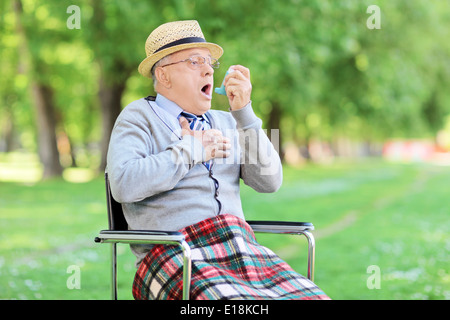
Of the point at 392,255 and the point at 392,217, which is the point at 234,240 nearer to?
the point at 392,255

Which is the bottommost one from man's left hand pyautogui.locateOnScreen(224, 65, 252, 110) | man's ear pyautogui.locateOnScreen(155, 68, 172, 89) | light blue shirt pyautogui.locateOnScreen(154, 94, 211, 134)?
light blue shirt pyautogui.locateOnScreen(154, 94, 211, 134)

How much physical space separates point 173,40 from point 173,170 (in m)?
0.61

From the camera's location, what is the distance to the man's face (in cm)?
279

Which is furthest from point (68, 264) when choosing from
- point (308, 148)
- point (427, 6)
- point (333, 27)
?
point (308, 148)

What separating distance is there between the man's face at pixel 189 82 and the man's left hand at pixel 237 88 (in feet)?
0.51

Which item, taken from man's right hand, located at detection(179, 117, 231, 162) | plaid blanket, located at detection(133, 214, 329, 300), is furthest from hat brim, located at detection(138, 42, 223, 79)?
plaid blanket, located at detection(133, 214, 329, 300)

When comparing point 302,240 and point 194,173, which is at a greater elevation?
point 194,173

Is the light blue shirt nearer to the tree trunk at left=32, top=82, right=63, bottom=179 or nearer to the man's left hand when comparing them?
the man's left hand

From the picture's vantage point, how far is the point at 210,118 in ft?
9.74

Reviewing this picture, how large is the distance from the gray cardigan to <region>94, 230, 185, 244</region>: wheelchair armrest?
0.47ft

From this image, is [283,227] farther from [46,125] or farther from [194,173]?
[46,125]

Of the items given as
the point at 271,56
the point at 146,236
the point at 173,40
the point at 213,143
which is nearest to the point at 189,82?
the point at 173,40

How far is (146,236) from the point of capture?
2.44 m

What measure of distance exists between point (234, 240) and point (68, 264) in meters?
4.89
